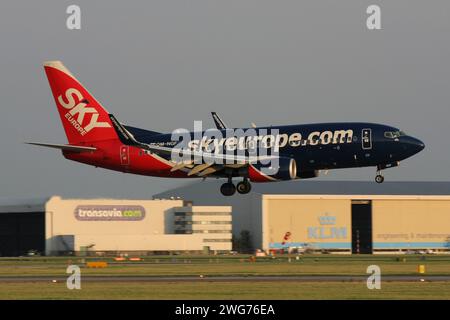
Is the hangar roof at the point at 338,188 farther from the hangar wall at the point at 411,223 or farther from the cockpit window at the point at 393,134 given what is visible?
the cockpit window at the point at 393,134

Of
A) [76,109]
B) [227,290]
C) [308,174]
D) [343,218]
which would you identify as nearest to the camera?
[227,290]

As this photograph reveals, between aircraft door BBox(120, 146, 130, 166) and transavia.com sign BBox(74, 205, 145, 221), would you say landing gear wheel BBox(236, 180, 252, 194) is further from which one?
transavia.com sign BBox(74, 205, 145, 221)

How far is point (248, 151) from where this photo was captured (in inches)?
2891

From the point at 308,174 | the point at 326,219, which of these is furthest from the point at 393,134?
the point at 326,219

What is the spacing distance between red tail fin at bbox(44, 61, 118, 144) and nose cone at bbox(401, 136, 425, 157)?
80.1ft

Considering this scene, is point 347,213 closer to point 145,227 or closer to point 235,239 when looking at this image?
point 235,239

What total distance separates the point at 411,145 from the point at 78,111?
96.2 ft

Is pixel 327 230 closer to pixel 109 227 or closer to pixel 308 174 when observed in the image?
pixel 109 227

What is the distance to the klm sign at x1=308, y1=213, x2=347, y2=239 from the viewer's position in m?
162

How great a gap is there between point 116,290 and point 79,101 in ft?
101

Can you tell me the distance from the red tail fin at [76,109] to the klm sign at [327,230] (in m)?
84.9

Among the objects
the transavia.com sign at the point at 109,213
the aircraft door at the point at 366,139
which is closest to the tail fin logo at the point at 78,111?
the aircraft door at the point at 366,139

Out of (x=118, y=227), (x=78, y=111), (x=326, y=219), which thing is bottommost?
(x=118, y=227)

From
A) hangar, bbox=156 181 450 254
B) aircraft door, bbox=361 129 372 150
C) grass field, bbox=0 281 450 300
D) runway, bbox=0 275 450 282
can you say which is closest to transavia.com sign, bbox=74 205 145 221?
hangar, bbox=156 181 450 254
